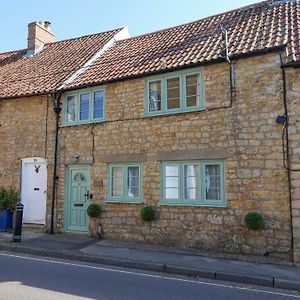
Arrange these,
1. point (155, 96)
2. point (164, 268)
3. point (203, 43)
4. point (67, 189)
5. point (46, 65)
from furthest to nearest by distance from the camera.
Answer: point (46, 65)
point (67, 189)
point (203, 43)
point (155, 96)
point (164, 268)

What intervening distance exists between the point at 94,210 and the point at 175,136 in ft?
12.1

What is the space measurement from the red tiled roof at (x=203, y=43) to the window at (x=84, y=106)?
408 millimetres

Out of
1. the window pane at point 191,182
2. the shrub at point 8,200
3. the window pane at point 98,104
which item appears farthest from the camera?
the shrub at point 8,200

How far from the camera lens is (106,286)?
649cm

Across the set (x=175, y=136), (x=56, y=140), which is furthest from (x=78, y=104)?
(x=175, y=136)

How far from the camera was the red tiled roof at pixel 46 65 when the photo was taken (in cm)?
1362

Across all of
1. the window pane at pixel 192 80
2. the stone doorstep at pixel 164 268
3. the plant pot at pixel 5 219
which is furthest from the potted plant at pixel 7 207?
the window pane at pixel 192 80

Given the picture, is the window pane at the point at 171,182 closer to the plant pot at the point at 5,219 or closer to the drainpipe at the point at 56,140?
the drainpipe at the point at 56,140

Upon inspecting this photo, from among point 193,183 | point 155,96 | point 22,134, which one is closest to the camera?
point 193,183

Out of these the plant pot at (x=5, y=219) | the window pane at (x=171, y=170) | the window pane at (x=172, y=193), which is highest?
the window pane at (x=171, y=170)

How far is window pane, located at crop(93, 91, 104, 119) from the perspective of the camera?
12.0 metres

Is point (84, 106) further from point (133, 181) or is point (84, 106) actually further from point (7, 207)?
point (7, 207)

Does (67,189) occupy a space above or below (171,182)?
below

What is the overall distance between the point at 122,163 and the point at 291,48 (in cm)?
610
